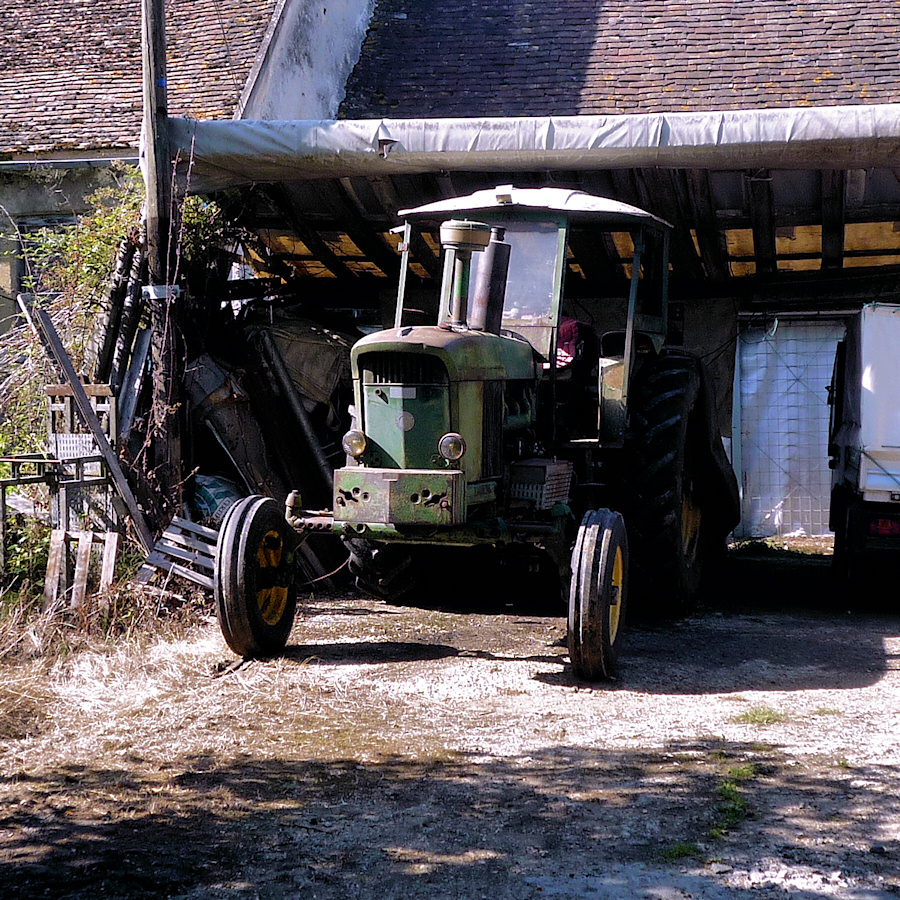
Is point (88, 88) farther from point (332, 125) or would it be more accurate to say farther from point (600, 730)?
point (600, 730)

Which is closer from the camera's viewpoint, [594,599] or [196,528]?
[594,599]

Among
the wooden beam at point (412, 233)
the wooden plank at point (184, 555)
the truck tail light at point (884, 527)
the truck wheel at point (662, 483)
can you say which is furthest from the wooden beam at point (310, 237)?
the truck tail light at point (884, 527)

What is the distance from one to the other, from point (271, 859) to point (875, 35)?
37.1 ft

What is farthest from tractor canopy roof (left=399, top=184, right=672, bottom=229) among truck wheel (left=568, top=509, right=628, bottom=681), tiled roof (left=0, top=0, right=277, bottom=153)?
tiled roof (left=0, top=0, right=277, bottom=153)

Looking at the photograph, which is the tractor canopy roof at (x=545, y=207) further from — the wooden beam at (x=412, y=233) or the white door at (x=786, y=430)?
the white door at (x=786, y=430)

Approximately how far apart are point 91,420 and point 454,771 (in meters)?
3.64

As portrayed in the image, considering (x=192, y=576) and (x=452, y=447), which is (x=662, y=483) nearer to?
(x=452, y=447)

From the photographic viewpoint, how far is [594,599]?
5.38m

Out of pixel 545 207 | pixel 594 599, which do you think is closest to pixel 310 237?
pixel 545 207

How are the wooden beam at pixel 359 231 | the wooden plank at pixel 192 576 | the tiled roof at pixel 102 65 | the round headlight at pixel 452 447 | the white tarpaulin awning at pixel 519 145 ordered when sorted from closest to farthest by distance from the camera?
1. the round headlight at pixel 452 447
2. the wooden plank at pixel 192 576
3. the white tarpaulin awning at pixel 519 145
4. the wooden beam at pixel 359 231
5. the tiled roof at pixel 102 65

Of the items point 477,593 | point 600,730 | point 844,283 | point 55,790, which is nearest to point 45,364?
point 477,593

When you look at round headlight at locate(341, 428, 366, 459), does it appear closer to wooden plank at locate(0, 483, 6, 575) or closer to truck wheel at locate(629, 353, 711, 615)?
truck wheel at locate(629, 353, 711, 615)

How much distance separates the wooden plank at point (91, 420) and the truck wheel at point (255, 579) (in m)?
1.24

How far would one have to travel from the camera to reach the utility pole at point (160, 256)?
7578 mm
